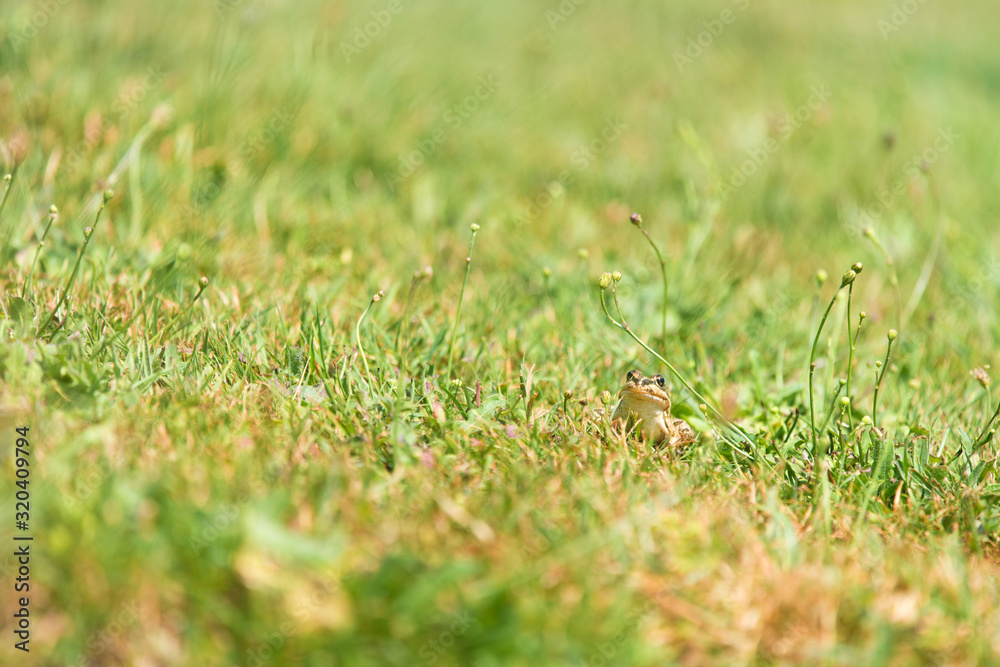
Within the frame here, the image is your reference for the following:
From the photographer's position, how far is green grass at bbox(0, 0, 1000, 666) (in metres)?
1.40

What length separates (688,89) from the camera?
18.3ft

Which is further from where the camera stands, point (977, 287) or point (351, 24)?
point (351, 24)

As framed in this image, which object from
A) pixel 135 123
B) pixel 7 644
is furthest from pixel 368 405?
pixel 135 123

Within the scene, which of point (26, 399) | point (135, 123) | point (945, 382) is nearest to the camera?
point (26, 399)

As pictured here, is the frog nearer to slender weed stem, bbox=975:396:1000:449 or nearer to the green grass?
the green grass

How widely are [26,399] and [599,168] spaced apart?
10.5ft

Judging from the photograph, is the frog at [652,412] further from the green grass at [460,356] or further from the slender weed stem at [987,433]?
the slender weed stem at [987,433]

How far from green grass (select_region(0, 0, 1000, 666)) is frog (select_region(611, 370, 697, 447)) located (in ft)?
0.23

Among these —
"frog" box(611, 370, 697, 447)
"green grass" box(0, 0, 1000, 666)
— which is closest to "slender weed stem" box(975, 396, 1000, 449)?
"green grass" box(0, 0, 1000, 666)

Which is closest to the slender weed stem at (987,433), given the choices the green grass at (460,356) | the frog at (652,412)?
the green grass at (460,356)

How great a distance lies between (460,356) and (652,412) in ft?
2.01

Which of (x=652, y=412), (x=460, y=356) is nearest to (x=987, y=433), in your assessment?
(x=652, y=412)

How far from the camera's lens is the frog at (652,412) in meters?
2.17

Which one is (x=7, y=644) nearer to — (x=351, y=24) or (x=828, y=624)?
(x=828, y=624)
